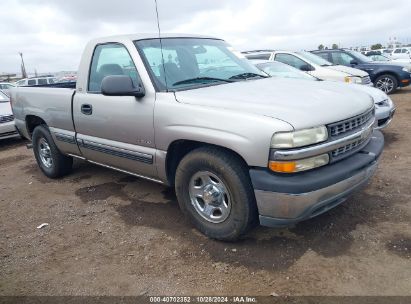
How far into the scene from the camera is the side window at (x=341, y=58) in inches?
493

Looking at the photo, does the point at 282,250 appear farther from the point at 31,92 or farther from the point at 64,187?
the point at 31,92

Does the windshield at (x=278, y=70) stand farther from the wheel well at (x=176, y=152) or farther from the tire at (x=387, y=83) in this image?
the tire at (x=387, y=83)

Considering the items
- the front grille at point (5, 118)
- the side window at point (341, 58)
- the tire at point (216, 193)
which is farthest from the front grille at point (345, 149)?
the side window at point (341, 58)

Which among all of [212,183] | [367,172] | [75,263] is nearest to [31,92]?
[75,263]

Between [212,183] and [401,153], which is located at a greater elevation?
[212,183]

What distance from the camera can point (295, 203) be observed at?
2674 millimetres

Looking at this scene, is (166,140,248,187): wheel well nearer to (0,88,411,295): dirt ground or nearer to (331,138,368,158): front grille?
(0,88,411,295): dirt ground

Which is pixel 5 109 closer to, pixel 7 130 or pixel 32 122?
pixel 7 130

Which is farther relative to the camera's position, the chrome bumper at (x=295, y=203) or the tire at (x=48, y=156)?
the tire at (x=48, y=156)

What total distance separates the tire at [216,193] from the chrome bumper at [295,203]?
0.50 feet

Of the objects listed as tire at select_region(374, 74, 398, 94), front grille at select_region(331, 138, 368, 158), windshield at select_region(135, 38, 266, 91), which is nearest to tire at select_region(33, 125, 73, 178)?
windshield at select_region(135, 38, 266, 91)

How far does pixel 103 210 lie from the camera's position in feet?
13.8

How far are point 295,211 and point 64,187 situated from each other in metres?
3.52

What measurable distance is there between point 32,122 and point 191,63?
9.95ft
